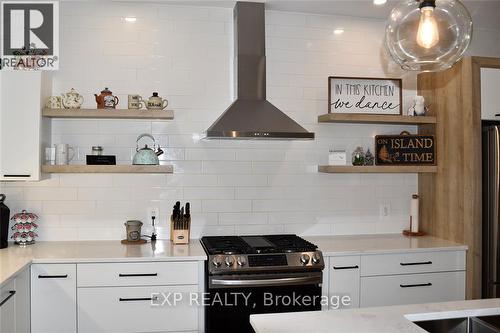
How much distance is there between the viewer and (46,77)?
3.41m

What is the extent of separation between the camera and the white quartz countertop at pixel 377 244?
3322 millimetres

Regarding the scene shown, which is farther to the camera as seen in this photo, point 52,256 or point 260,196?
point 260,196

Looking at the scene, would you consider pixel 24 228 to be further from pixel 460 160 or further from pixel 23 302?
pixel 460 160

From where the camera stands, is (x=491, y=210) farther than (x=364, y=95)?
No

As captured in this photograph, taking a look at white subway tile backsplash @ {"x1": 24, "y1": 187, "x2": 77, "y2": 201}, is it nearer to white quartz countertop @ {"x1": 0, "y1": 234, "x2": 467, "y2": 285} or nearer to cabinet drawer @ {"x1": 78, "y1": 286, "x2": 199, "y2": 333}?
white quartz countertop @ {"x1": 0, "y1": 234, "x2": 467, "y2": 285}

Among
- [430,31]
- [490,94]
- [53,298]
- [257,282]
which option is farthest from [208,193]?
[430,31]

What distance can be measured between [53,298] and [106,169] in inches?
36.7

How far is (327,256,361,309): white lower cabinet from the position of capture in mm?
3268

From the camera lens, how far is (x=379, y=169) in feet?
12.3

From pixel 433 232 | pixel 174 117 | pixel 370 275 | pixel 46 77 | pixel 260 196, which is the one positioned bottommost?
pixel 370 275

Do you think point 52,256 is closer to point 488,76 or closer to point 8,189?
point 8,189

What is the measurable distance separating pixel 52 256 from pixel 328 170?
2110mm

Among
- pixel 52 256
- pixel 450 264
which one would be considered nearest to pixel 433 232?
pixel 450 264

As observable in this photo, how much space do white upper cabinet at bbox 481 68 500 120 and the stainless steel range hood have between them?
1.41 meters
